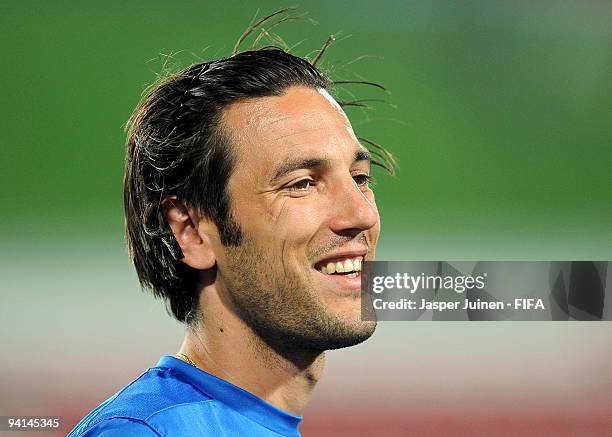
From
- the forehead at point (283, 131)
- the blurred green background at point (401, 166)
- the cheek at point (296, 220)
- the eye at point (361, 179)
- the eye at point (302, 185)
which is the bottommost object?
the cheek at point (296, 220)

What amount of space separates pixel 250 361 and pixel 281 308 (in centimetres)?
9

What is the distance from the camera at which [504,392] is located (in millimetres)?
2594

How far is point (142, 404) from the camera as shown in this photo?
3.44 ft

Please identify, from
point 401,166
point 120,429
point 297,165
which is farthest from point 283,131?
point 401,166

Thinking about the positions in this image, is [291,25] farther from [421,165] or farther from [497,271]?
[497,271]

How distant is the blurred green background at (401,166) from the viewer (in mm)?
2572

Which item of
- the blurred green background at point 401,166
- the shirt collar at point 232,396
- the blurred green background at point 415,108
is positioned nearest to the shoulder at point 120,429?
the shirt collar at point 232,396

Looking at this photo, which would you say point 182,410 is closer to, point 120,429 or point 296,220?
point 120,429

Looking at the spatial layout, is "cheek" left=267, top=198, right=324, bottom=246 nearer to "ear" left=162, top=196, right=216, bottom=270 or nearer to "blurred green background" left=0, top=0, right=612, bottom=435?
"ear" left=162, top=196, right=216, bottom=270

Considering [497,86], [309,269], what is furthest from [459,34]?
[309,269]

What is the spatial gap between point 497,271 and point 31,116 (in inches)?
56.1

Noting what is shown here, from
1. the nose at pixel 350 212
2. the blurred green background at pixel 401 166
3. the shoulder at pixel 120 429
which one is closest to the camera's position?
the shoulder at pixel 120 429

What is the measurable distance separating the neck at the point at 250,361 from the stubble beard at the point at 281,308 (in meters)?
0.01

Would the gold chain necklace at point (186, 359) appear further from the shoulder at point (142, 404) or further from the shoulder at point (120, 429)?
the shoulder at point (120, 429)
